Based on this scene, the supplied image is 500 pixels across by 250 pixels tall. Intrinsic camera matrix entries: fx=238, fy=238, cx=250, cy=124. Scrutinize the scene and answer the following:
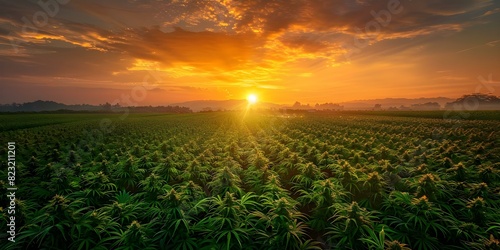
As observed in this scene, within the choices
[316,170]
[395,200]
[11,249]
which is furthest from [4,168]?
[395,200]

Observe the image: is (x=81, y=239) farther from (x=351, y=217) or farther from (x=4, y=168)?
(x=4, y=168)

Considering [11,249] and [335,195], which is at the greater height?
[335,195]

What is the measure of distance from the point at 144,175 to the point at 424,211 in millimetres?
10102

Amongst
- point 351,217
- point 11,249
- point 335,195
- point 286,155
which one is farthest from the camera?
point 286,155

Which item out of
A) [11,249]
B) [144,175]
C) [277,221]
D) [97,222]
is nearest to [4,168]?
[144,175]

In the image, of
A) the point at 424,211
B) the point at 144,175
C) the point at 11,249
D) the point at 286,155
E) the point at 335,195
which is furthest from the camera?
the point at 286,155

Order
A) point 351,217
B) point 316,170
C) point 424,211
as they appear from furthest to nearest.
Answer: point 316,170 < point 424,211 < point 351,217

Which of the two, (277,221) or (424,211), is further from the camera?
(424,211)

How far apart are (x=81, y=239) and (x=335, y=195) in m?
6.47

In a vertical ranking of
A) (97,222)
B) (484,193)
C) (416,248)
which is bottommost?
(416,248)

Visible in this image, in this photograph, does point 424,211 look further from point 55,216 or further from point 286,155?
point 55,216

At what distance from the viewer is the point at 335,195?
6.91 m

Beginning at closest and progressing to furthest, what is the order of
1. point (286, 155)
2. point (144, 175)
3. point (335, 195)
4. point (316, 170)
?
point (335, 195) < point (316, 170) < point (144, 175) < point (286, 155)

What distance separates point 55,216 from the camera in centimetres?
543
